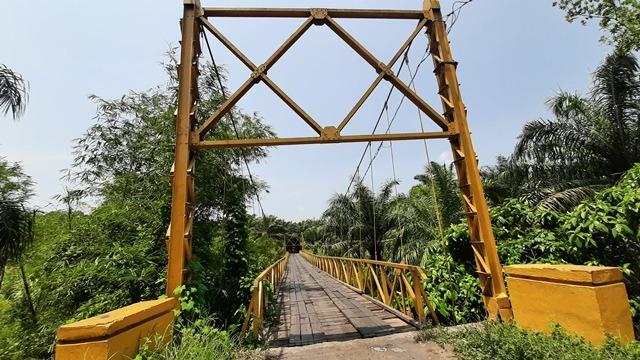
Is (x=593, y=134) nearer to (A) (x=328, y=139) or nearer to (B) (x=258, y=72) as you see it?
(A) (x=328, y=139)

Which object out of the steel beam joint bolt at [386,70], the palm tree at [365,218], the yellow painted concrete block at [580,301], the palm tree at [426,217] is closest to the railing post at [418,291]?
the yellow painted concrete block at [580,301]

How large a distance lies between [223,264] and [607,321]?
5.95m

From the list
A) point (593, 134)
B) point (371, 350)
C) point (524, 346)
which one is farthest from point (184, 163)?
point (593, 134)

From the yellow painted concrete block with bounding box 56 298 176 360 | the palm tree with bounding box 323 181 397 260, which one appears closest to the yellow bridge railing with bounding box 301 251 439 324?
the yellow painted concrete block with bounding box 56 298 176 360

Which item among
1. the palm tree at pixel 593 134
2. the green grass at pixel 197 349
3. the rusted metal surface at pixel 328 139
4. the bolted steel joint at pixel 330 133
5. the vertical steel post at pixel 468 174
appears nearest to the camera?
the green grass at pixel 197 349

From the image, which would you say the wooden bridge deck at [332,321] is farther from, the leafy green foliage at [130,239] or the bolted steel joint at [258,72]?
the bolted steel joint at [258,72]

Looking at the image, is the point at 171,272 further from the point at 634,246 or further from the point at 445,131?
the point at 634,246

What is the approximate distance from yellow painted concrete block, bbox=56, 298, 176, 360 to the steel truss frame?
1.56 metres

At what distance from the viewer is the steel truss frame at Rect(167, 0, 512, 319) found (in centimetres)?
465

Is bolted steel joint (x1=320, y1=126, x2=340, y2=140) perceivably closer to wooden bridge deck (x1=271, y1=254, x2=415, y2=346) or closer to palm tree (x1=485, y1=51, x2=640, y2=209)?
wooden bridge deck (x1=271, y1=254, x2=415, y2=346)

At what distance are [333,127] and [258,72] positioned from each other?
154 cm

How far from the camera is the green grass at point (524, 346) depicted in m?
2.61

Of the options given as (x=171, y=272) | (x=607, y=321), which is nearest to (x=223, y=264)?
(x=171, y=272)

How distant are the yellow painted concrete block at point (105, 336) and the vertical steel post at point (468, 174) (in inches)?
179
